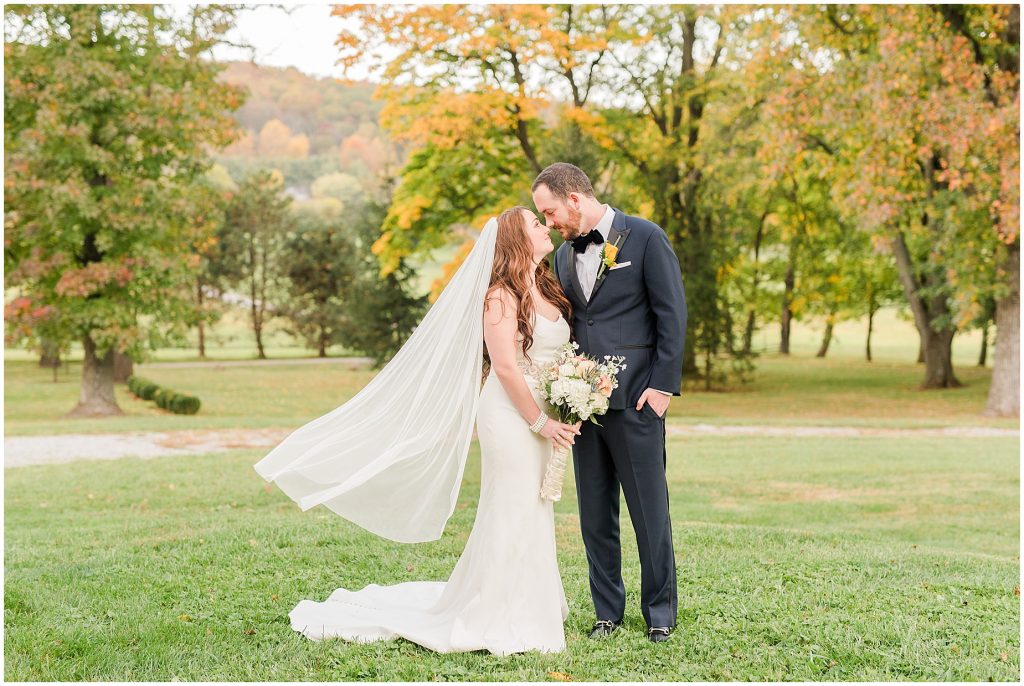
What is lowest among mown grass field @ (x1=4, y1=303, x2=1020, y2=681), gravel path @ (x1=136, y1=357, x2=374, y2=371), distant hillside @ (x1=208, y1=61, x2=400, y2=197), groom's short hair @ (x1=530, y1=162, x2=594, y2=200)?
gravel path @ (x1=136, y1=357, x2=374, y2=371)

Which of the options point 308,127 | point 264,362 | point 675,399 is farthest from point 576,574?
point 308,127

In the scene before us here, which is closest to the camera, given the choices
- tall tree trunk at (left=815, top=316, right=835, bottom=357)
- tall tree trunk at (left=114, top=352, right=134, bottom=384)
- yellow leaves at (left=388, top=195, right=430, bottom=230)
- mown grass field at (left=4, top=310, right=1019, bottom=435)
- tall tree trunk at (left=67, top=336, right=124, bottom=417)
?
mown grass field at (left=4, top=310, right=1019, bottom=435)

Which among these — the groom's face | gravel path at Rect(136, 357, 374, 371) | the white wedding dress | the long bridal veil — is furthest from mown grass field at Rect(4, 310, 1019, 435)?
the groom's face

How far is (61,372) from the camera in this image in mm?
34688

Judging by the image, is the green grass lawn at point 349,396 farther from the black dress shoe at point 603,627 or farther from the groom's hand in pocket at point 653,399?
the groom's hand in pocket at point 653,399

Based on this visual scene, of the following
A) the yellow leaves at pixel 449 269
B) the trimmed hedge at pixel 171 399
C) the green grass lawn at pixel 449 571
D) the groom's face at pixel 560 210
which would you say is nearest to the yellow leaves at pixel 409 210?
the yellow leaves at pixel 449 269

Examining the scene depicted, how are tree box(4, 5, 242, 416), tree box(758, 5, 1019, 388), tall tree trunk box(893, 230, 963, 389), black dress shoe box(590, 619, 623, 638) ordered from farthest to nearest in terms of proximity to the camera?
tall tree trunk box(893, 230, 963, 389), tree box(4, 5, 242, 416), tree box(758, 5, 1019, 388), black dress shoe box(590, 619, 623, 638)

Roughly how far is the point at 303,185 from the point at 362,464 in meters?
69.8

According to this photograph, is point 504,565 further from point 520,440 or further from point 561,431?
point 561,431

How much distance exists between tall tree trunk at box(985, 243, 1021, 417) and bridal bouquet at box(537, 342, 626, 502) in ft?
61.4

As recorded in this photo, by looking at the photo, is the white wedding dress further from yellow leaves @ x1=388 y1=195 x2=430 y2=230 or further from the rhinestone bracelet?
yellow leaves @ x1=388 y1=195 x2=430 y2=230

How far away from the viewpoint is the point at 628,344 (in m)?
4.78

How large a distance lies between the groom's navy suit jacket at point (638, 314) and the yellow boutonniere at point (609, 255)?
0.9 inches

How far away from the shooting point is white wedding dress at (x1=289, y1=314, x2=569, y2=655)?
4.71m
